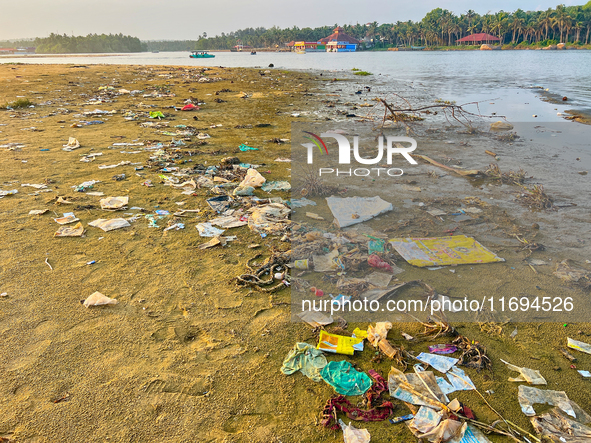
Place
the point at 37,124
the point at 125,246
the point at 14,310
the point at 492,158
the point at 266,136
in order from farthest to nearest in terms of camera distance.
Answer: the point at 37,124, the point at 266,136, the point at 492,158, the point at 125,246, the point at 14,310

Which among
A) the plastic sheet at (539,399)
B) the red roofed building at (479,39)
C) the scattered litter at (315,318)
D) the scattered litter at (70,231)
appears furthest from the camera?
the red roofed building at (479,39)

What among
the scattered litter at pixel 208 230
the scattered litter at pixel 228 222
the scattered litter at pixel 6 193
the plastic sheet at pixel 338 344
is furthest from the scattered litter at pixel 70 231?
the plastic sheet at pixel 338 344

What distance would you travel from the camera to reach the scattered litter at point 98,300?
2576 millimetres

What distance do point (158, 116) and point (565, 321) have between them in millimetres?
9143

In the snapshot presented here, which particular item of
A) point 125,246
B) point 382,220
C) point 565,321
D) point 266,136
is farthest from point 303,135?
point 565,321

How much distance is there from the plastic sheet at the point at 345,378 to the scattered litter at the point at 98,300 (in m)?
1.68

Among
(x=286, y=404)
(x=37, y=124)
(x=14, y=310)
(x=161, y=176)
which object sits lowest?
(x=286, y=404)

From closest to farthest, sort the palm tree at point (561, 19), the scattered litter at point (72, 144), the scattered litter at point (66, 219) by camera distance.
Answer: the scattered litter at point (66, 219), the scattered litter at point (72, 144), the palm tree at point (561, 19)

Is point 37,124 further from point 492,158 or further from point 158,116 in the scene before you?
point 492,158

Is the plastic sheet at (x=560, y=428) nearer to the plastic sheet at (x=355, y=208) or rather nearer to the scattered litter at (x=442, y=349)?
the scattered litter at (x=442, y=349)

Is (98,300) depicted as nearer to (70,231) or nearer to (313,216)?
(70,231)

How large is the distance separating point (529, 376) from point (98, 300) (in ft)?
9.68

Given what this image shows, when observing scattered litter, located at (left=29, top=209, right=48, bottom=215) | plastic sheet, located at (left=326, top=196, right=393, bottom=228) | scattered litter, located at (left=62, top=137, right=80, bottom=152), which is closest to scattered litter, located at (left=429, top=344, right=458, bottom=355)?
plastic sheet, located at (left=326, top=196, right=393, bottom=228)

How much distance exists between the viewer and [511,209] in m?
4.23
